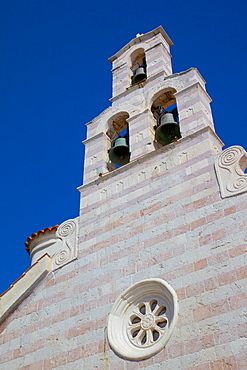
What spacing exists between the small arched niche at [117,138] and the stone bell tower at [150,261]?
0.11 feet

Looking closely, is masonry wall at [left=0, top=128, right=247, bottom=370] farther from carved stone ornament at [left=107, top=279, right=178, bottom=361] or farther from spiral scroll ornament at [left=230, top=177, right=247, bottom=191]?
spiral scroll ornament at [left=230, top=177, right=247, bottom=191]

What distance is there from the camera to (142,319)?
9227 mm

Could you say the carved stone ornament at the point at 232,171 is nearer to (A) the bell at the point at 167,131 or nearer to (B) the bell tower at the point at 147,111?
(B) the bell tower at the point at 147,111

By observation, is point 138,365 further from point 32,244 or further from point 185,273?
point 32,244

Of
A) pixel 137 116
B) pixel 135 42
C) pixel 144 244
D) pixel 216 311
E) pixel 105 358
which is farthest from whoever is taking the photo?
pixel 135 42

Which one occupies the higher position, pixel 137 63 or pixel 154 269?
pixel 137 63

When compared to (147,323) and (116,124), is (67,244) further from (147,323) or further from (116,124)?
(116,124)

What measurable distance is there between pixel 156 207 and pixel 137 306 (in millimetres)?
2055

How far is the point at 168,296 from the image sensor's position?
9.02m

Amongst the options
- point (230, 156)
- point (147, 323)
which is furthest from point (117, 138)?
point (147, 323)

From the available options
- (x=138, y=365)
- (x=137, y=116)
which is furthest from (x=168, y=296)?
(x=137, y=116)

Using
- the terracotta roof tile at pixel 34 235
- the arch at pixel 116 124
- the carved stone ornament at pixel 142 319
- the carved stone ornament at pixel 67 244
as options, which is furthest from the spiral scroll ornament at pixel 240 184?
the terracotta roof tile at pixel 34 235

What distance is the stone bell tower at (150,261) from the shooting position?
8422 millimetres

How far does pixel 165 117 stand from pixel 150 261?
412cm
